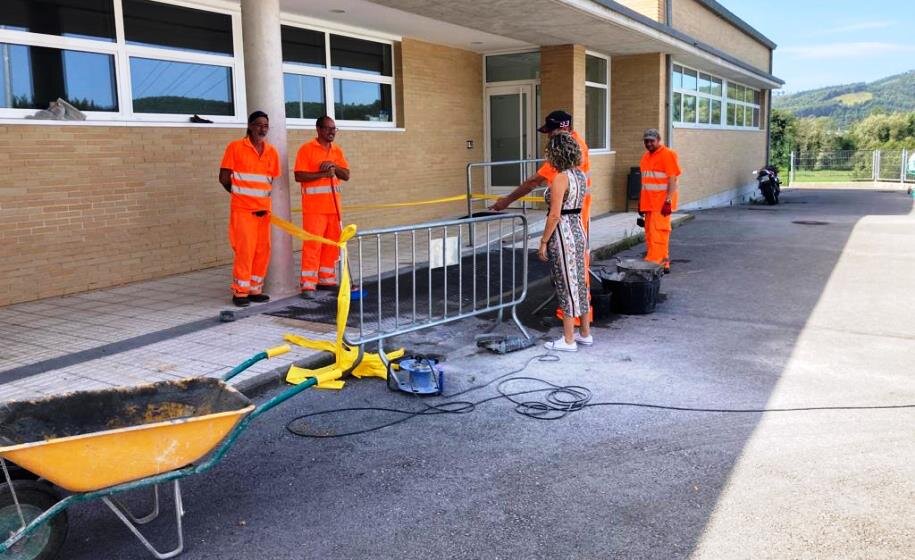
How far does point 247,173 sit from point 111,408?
14.7 feet

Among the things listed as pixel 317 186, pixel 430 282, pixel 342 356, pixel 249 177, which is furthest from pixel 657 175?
pixel 342 356

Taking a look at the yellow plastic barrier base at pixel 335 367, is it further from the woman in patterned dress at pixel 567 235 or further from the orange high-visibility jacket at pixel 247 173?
the orange high-visibility jacket at pixel 247 173

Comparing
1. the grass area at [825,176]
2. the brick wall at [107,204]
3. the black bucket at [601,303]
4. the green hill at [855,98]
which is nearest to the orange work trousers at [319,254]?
the brick wall at [107,204]

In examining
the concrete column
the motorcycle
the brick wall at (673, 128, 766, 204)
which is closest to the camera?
the concrete column

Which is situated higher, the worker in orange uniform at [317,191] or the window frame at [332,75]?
the window frame at [332,75]

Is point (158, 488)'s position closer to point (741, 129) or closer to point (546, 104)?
point (546, 104)

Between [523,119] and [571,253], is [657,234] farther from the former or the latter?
[523,119]

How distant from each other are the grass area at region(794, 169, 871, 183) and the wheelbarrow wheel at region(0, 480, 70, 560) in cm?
4074

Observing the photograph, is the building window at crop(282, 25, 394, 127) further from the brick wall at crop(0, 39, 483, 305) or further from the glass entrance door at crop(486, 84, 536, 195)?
the glass entrance door at crop(486, 84, 536, 195)

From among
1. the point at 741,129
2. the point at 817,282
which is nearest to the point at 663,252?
the point at 817,282

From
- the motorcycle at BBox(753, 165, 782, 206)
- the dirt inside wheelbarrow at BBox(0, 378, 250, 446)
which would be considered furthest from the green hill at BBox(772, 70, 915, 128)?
the dirt inside wheelbarrow at BBox(0, 378, 250, 446)

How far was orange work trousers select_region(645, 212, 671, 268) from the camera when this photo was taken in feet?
32.0

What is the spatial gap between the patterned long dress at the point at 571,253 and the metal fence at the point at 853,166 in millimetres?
32064

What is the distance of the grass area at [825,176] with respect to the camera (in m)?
38.4
